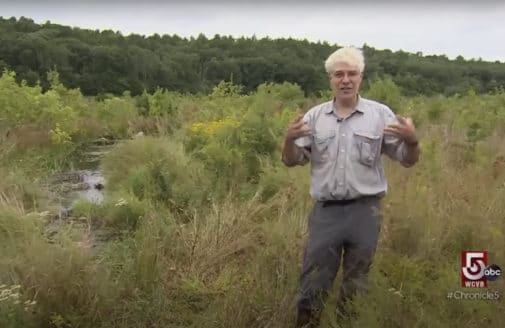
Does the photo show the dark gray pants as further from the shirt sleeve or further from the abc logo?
the abc logo

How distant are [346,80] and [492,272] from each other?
1257mm

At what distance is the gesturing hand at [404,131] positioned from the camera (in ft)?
9.46

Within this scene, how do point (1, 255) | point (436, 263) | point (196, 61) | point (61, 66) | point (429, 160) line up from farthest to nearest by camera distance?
1. point (196, 61)
2. point (61, 66)
3. point (429, 160)
4. point (1, 255)
5. point (436, 263)

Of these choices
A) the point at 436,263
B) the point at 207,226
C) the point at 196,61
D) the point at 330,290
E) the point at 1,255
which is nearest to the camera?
the point at 330,290

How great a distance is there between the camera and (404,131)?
9.46 feet

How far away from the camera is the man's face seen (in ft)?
9.93

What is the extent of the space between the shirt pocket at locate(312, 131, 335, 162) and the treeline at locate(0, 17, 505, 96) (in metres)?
26.5

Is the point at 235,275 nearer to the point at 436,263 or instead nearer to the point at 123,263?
the point at 123,263

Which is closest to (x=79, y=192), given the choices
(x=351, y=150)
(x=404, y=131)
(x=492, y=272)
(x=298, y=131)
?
(x=298, y=131)

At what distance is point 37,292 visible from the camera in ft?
10.8

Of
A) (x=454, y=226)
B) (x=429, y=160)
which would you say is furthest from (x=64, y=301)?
(x=429, y=160)

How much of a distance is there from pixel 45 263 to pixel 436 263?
240 cm

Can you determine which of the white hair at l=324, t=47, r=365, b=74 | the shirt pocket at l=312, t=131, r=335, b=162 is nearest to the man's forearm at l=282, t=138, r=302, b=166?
the shirt pocket at l=312, t=131, r=335, b=162

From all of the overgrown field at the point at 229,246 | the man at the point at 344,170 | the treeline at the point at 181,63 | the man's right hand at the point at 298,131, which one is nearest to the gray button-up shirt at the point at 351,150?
the man at the point at 344,170
